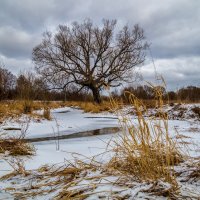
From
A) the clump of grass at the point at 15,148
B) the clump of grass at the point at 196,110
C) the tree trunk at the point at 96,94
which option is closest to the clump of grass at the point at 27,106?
the clump of grass at the point at 196,110

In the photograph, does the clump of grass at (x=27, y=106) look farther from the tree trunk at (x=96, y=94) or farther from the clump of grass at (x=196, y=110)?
the tree trunk at (x=96, y=94)

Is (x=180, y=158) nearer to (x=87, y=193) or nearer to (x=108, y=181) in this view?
(x=108, y=181)

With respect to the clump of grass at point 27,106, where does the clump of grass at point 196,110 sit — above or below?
below

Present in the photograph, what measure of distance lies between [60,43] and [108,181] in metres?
18.3

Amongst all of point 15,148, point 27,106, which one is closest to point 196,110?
point 27,106

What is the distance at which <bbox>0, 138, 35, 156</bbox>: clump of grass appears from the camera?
9.83 ft

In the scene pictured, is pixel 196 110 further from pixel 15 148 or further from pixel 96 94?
pixel 96 94

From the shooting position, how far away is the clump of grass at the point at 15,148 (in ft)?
9.83

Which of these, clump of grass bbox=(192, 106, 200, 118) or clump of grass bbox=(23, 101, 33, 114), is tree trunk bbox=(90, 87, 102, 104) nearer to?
clump of grass bbox=(23, 101, 33, 114)

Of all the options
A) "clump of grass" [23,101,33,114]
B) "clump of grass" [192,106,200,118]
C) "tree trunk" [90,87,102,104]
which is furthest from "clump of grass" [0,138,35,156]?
"tree trunk" [90,87,102,104]

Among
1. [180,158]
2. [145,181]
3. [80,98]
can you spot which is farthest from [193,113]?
[80,98]

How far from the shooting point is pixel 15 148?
3055mm

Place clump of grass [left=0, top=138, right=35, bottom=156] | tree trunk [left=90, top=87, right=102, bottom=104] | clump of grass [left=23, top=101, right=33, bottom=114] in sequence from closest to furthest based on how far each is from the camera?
clump of grass [left=0, top=138, right=35, bottom=156]
clump of grass [left=23, top=101, right=33, bottom=114]
tree trunk [left=90, top=87, right=102, bottom=104]

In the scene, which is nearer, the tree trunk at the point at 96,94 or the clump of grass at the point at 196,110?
the clump of grass at the point at 196,110
